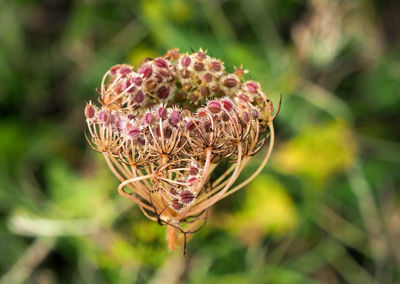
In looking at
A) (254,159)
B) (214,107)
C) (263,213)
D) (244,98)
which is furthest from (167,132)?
(263,213)

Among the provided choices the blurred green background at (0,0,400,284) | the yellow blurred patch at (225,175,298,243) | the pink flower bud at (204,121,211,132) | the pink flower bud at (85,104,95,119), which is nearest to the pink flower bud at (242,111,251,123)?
the pink flower bud at (204,121,211,132)

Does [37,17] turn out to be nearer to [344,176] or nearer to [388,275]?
[344,176]

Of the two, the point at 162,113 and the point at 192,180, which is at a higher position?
the point at 162,113

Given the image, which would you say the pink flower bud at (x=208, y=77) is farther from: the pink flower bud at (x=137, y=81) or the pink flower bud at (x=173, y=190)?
the pink flower bud at (x=173, y=190)

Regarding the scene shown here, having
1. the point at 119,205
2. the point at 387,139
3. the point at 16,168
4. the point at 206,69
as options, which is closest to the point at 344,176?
the point at 387,139

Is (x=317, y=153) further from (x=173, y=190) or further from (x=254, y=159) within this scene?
(x=173, y=190)

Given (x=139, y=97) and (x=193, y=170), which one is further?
(x=139, y=97)

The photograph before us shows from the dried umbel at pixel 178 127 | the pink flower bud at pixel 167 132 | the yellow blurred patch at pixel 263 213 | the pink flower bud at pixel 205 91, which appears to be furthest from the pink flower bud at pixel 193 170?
the yellow blurred patch at pixel 263 213
